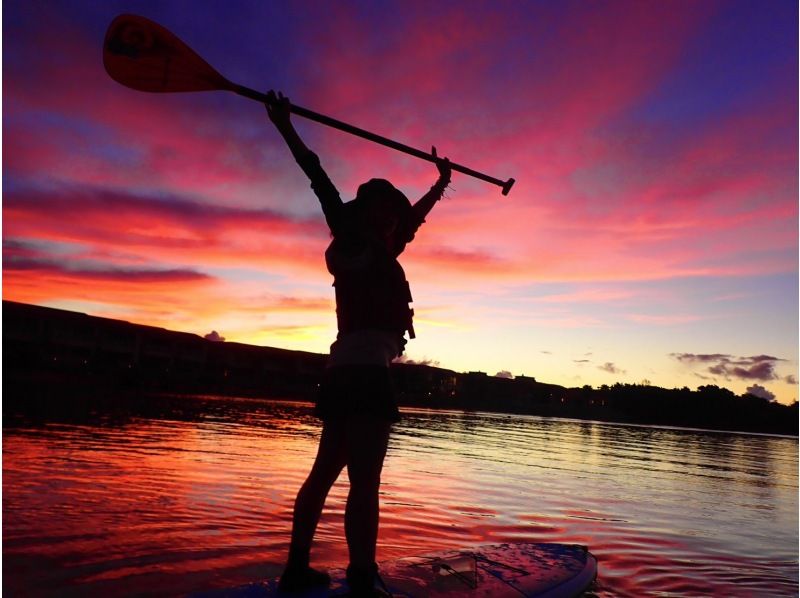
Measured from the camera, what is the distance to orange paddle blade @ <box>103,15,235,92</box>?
12.6 ft

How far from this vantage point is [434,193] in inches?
155

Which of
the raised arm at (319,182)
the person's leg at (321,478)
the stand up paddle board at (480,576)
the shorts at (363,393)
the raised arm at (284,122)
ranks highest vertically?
the raised arm at (284,122)

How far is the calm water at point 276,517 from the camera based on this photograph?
4.65m

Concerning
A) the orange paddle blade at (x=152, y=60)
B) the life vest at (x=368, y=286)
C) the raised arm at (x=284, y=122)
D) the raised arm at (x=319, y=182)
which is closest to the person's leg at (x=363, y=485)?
the life vest at (x=368, y=286)

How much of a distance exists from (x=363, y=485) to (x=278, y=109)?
202cm

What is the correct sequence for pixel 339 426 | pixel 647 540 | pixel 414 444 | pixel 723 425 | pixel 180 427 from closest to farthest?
pixel 339 426
pixel 647 540
pixel 180 427
pixel 414 444
pixel 723 425

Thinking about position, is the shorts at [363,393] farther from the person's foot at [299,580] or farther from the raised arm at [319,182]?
the person's foot at [299,580]

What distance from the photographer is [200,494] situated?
750cm

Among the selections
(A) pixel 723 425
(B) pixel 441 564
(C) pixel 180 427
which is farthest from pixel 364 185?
(A) pixel 723 425

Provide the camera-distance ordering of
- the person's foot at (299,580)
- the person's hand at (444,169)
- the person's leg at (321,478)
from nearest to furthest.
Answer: the person's leg at (321,478), the person's foot at (299,580), the person's hand at (444,169)

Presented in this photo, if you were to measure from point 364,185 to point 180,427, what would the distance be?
624 inches

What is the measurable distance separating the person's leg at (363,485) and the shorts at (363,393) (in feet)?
0.17

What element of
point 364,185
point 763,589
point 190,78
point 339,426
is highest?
point 190,78

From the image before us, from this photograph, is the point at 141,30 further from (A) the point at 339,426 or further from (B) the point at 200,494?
(B) the point at 200,494
